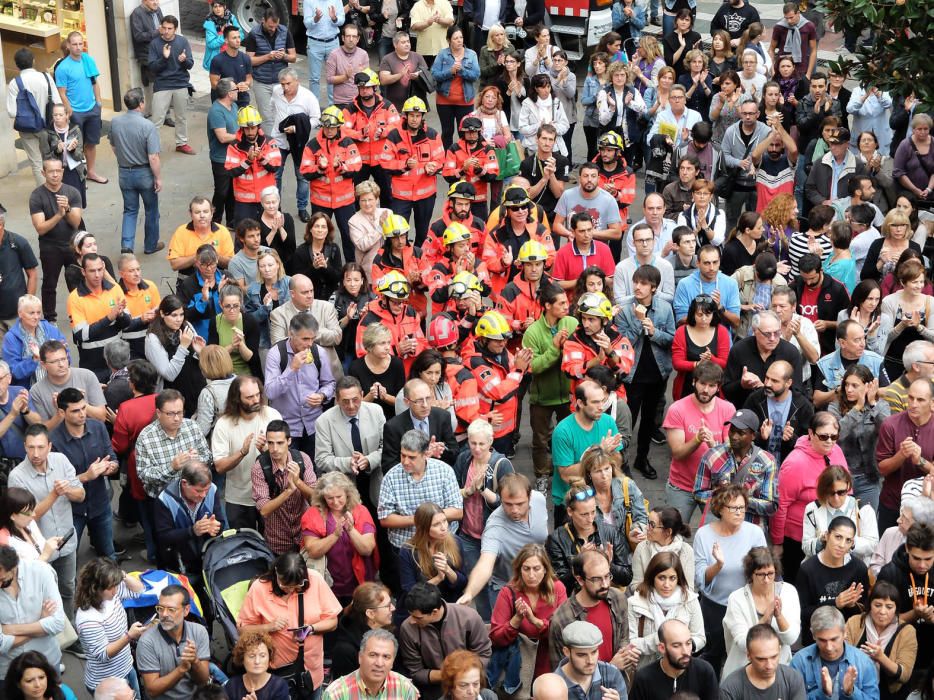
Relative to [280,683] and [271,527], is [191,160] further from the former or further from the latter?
[280,683]

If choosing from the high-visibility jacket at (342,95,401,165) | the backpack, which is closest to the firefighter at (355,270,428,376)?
the high-visibility jacket at (342,95,401,165)

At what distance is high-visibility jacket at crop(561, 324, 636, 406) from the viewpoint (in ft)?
36.3

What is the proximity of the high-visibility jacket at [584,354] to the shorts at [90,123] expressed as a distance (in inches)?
312

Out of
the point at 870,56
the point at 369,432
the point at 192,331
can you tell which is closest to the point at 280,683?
the point at 369,432

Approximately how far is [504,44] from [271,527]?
28.1 ft

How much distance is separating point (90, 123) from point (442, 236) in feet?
20.1

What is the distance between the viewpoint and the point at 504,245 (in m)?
12.9

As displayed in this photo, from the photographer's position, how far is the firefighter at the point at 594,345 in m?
11.0

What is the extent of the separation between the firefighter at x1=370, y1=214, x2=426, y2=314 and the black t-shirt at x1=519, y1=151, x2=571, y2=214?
7.61ft

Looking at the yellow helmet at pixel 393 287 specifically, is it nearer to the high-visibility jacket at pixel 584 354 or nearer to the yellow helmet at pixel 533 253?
the yellow helmet at pixel 533 253

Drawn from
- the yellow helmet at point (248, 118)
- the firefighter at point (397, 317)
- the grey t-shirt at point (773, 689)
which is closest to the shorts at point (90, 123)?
the yellow helmet at point (248, 118)

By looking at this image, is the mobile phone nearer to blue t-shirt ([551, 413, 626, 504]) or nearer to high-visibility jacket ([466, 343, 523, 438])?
high-visibility jacket ([466, 343, 523, 438])

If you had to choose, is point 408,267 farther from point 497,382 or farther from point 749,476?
point 749,476

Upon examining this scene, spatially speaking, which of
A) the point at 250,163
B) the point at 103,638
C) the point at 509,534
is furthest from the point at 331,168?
the point at 103,638
